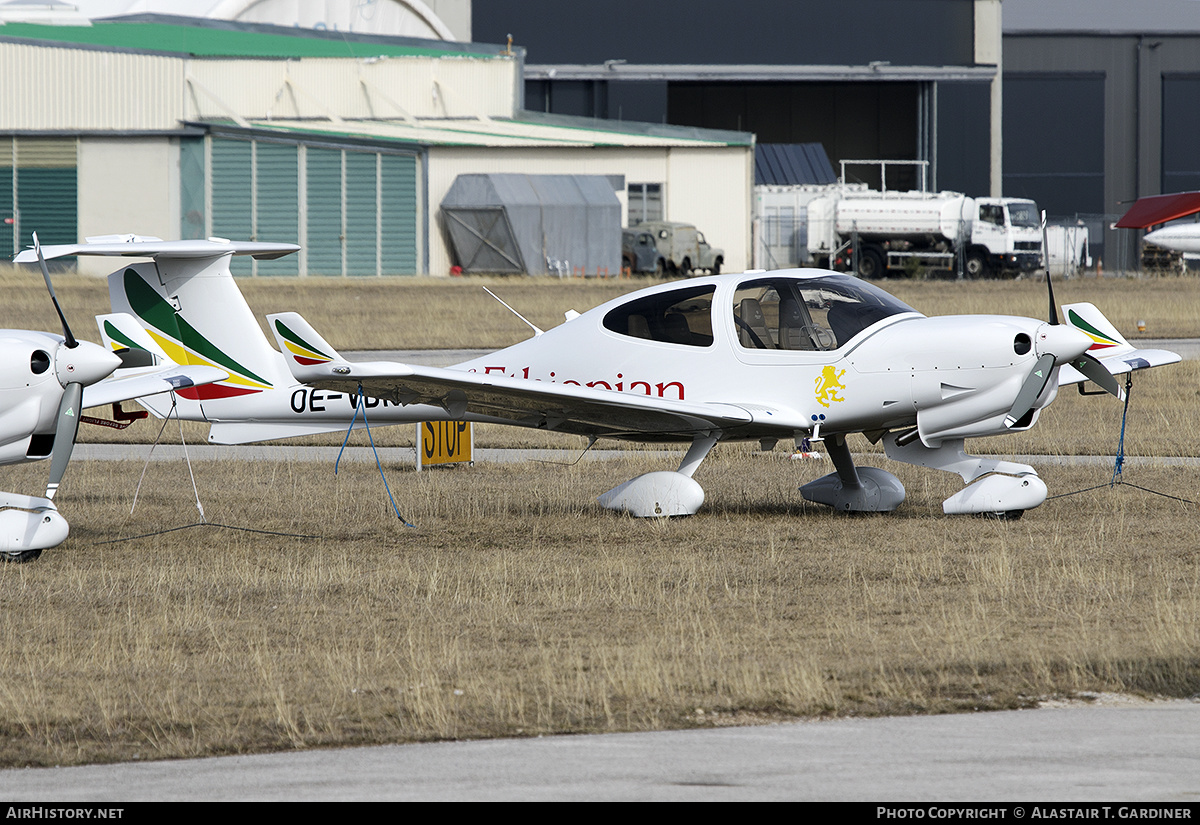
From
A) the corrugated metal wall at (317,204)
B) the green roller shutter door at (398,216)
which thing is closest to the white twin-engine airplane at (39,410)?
the corrugated metal wall at (317,204)

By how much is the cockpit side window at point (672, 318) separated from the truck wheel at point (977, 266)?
39810mm

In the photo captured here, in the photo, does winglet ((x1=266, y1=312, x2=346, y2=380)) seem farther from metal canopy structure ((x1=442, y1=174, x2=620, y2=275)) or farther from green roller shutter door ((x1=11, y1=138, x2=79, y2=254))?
green roller shutter door ((x1=11, y1=138, x2=79, y2=254))

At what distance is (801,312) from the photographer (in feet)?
39.6

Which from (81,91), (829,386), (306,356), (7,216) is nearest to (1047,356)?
(829,386)

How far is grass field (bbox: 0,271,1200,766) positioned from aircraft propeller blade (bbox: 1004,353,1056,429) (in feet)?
3.00

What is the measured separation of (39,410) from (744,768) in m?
6.50

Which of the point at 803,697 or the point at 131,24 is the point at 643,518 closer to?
the point at 803,697

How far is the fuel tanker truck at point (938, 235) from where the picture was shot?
50.3 meters

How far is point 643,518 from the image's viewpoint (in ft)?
40.0

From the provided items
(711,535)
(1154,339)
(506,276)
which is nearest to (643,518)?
(711,535)

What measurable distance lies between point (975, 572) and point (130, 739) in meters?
5.56

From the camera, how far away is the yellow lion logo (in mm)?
11852

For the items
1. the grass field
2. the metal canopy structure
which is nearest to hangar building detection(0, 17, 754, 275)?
the metal canopy structure

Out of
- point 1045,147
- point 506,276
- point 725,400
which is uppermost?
point 1045,147
